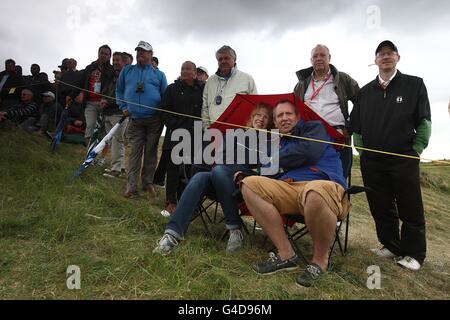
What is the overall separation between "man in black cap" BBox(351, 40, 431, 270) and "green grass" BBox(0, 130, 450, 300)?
13.1 inches

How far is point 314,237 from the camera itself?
9.22ft

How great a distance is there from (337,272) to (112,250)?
1901mm

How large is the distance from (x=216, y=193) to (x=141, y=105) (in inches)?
79.8

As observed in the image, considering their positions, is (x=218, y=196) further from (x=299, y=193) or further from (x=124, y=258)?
(x=124, y=258)

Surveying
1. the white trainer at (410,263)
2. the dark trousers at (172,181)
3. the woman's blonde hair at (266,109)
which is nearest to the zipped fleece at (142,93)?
the dark trousers at (172,181)

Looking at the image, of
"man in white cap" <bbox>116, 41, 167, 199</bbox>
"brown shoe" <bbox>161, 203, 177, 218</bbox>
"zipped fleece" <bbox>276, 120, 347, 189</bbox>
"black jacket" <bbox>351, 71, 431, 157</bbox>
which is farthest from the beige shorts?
"man in white cap" <bbox>116, 41, 167, 199</bbox>

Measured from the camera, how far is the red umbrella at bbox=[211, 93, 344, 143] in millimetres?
3463

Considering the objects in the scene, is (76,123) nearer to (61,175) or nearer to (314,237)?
(61,175)

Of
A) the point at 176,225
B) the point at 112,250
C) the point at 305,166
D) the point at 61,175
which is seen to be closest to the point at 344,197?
the point at 305,166

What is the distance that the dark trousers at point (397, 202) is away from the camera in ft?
11.3

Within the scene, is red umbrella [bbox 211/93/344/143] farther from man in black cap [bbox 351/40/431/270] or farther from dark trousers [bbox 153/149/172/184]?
dark trousers [bbox 153/149/172/184]

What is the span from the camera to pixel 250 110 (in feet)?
12.6

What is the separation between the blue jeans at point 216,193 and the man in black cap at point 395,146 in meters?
1.41

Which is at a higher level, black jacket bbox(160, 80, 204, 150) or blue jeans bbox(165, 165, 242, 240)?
black jacket bbox(160, 80, 204, 150)
